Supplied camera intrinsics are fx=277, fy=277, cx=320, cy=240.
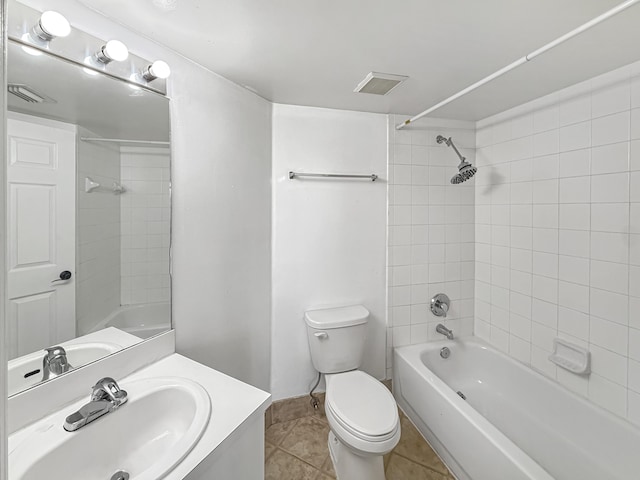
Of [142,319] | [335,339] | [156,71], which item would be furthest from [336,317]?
[156,71]

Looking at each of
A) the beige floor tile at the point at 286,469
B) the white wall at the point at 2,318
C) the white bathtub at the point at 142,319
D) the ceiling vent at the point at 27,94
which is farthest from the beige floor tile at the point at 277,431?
the ceiling vent at the point at 27,94

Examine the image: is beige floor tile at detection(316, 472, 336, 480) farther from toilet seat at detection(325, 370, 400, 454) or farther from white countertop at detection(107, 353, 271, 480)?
white countertop at detection(107, 353, 271, 480)

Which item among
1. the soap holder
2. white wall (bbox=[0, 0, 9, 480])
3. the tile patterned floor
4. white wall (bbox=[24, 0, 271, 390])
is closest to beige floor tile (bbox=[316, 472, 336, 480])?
the tile patterned floor

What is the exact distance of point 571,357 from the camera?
1618mm

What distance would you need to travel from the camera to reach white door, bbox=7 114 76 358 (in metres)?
0.80

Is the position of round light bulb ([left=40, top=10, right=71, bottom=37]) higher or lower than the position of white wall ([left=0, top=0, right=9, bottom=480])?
higher

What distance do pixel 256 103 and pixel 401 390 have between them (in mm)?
2187

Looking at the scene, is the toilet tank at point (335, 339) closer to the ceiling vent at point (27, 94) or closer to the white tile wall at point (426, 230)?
the white tile wall at point (426, 230)

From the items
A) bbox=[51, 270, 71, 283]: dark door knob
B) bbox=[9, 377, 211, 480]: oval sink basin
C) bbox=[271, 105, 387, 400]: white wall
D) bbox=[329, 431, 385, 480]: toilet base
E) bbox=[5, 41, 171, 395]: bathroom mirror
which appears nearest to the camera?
bbox=[9, 377, 211, 480]: oval sink basin

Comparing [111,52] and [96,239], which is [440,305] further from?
[111,52]

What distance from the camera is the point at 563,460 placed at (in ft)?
→ 4.94

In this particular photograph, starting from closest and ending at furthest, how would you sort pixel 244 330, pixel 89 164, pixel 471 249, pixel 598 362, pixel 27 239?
pixel 27 239, pixel 89 164, pixel 598 362, pixel 244 330, pixel 471 249

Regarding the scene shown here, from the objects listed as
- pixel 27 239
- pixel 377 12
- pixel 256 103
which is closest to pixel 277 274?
pixel 256 103

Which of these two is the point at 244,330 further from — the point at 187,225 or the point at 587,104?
the point at 587,104
